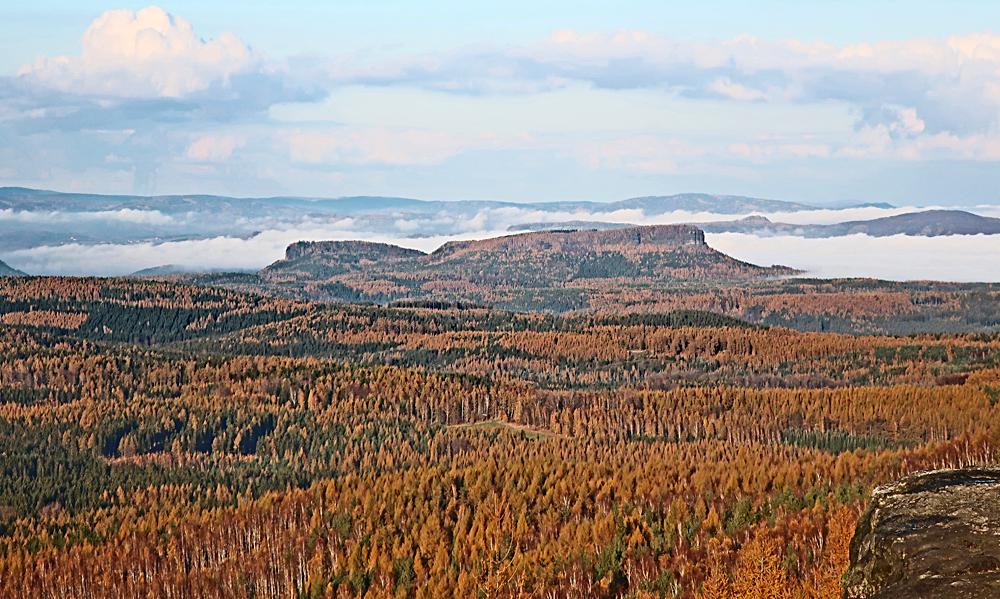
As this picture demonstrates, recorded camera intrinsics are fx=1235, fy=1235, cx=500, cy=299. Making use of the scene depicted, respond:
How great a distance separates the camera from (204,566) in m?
152

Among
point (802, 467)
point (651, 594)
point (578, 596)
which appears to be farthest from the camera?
point (802, 467)

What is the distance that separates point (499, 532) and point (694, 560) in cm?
2891

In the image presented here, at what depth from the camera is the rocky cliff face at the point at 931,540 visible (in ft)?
123

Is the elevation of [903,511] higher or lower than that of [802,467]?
higher

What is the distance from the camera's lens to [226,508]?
18762 centimetres

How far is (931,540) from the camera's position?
39.3 m

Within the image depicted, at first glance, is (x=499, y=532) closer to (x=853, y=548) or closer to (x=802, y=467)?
(x=802, y=467)

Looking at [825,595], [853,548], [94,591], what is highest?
[853,548]

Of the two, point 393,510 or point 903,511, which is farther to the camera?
point 393,510

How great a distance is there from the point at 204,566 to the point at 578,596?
2064 inches

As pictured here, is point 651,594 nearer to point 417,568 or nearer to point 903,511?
point 417,568

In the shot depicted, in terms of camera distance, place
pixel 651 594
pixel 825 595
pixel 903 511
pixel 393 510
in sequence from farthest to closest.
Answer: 1. pixel 393 510
2. pixel 651 594
3. pixel 825 595
4. pixel 903 511

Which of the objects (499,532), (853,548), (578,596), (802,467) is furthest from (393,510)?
(853,548)

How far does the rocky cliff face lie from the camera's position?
37375 mm
